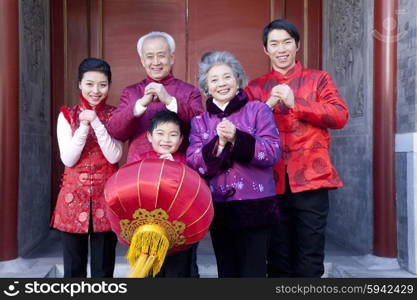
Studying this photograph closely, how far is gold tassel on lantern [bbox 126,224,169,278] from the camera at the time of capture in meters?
1.46

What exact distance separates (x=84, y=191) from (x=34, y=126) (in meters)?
1.54

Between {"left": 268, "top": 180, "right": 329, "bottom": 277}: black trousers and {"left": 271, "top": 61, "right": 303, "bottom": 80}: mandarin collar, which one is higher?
{"left": 271, "top": 61, "right": 303, "bottom": 80}: mandarin collar

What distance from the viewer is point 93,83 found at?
1948mm

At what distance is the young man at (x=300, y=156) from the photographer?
190 cm

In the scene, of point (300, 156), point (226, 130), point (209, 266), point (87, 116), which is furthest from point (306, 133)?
point (209, 266)

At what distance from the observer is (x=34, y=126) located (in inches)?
129

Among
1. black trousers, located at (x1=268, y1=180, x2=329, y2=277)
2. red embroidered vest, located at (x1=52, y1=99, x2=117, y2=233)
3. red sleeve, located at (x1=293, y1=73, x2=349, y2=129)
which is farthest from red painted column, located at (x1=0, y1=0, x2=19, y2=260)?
red sleeve, located at (x1=293, y1=73, x2=349, y2=129)

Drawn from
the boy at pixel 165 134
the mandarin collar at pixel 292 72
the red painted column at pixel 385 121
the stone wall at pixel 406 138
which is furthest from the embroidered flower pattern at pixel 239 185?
the red painted column at pixel 385 121

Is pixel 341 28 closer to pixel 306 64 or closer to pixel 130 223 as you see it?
pixel 306 64

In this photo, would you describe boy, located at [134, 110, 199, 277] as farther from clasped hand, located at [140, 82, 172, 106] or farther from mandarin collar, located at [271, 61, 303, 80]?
mandarin collar, located at [271, 61, 303, 80]

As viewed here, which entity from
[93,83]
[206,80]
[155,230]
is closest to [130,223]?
[155,230]

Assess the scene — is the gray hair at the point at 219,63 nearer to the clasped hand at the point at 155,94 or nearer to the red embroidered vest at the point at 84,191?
the clasped hand at the point at 155,94

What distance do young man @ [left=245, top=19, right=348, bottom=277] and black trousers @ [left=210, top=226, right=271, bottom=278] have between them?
0.27 metres

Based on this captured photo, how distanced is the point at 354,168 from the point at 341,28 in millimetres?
1151
